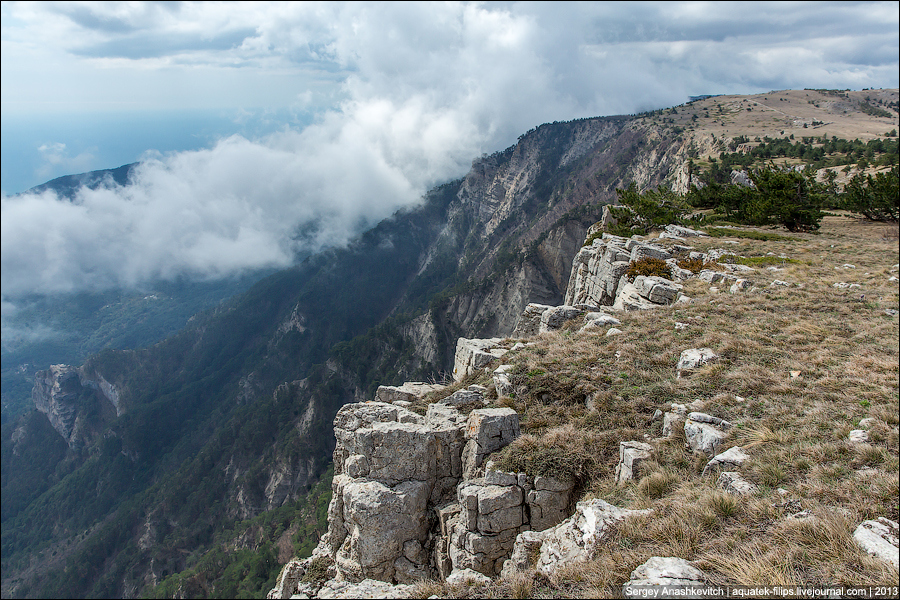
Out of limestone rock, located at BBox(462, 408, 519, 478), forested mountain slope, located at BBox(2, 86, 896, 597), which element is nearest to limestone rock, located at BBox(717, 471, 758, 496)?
limestone rock, located at BBox(462, 408, 519, 478)

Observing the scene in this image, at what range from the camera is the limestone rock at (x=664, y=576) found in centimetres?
476

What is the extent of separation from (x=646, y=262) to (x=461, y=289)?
8516 centimetres

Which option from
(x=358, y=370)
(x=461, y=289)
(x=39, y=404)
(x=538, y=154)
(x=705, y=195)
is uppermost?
(x=538, y=154)

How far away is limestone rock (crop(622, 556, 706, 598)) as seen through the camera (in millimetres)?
4762

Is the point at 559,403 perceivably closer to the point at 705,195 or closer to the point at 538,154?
the point at 705,195

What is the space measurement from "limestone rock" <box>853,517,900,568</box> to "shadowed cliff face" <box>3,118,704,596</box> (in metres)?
60.0

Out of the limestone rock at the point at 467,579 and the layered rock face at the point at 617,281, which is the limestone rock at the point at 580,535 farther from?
the layered rock face at the point at 617,281

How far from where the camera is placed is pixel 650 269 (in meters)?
23.5

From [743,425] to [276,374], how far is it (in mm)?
169689

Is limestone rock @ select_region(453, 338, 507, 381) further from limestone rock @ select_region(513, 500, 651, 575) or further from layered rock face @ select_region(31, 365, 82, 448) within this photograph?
layered rock face @ select_region(31, 365, 82, 448)

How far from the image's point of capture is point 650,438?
902cm

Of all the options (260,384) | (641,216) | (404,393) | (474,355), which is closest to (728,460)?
(474,355)

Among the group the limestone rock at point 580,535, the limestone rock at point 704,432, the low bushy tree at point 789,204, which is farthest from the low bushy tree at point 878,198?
the limestone rock at point 580,535

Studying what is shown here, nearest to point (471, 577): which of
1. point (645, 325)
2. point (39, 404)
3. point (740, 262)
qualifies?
point (645, 325)
